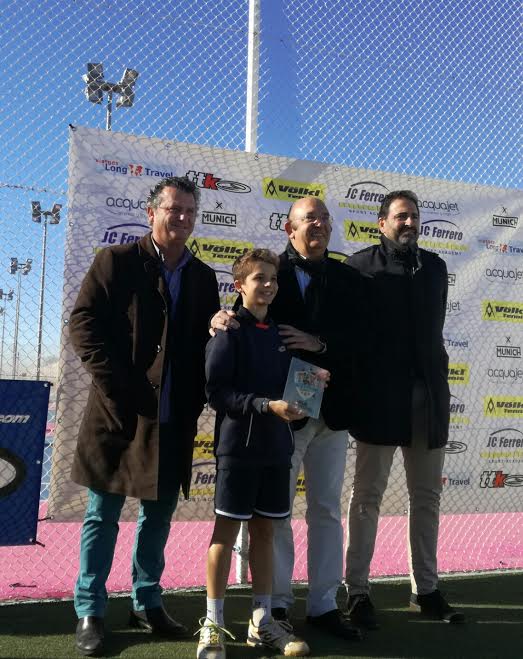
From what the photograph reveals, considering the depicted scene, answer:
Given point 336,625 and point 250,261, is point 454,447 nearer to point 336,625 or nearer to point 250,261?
point 336,625

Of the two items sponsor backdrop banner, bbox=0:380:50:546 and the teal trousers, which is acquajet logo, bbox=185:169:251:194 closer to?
sponsor backdrop banner, bbox=0:380:50:546

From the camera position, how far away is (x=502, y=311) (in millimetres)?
A: 5027

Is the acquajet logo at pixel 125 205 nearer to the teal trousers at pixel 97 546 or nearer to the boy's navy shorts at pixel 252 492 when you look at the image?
the teal trousers at pixel 97 546

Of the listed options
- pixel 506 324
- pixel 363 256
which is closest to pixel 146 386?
pixel 363 256

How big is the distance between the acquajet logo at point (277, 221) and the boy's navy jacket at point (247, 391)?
153 centimetres

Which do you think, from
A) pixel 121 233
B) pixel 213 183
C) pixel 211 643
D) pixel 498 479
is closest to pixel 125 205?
pixel 121 233

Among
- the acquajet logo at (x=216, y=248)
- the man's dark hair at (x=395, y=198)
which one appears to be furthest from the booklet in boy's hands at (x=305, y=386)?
the acquajet logo at (x=216, y=248)

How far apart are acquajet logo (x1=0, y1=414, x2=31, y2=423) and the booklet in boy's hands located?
5.27 ft

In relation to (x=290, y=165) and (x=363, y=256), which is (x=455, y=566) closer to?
(x=363, y=256)

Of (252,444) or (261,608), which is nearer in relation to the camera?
(252,444)

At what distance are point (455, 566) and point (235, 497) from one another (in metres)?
3.03

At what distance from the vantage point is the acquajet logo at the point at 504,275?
16.4 feet

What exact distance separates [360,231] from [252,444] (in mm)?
2239

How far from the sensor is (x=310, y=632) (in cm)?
336
